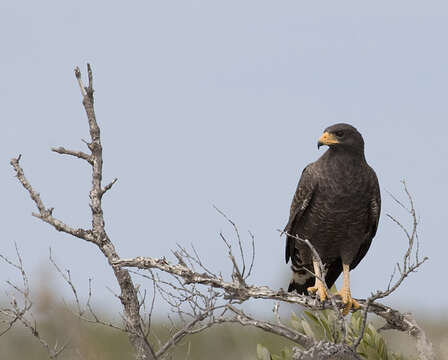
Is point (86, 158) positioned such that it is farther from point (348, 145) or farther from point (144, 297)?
point (348, 145)

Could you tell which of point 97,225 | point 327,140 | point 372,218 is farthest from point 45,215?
point 372,218

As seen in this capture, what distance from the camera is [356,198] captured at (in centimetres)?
820

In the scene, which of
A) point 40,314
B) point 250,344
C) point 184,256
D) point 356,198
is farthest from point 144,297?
point 250,344

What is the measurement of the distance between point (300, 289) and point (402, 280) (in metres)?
2.96

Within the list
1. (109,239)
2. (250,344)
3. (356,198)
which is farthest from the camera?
(250,344)

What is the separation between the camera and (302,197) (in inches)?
332

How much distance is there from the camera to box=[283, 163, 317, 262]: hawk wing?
27.3 feet

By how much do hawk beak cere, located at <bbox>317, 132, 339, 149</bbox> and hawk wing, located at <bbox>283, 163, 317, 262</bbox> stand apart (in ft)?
1.36

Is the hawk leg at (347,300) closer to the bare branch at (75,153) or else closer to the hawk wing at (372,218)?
the hawk wing at (372,218)

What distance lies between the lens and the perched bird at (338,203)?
8.17 metres

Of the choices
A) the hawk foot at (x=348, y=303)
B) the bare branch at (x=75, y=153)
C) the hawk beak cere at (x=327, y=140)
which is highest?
the bare branch at (x=75, y=153)

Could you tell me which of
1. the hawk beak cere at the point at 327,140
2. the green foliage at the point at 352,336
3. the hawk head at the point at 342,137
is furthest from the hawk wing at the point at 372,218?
the green foliage at the point at 352,336

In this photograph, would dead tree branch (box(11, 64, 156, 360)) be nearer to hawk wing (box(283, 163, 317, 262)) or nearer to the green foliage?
the green foliage

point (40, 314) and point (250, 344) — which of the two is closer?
point (40, 314)
